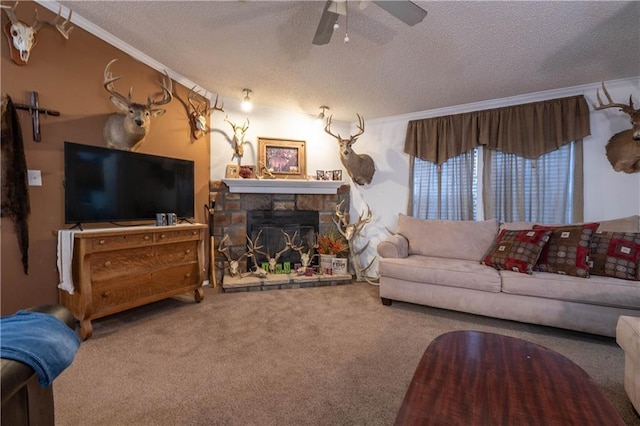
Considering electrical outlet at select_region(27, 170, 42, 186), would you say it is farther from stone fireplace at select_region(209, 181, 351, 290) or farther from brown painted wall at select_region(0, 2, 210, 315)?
stone fireplace at select_region(209, 181, 351, 290)

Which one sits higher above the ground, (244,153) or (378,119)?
(378,119)

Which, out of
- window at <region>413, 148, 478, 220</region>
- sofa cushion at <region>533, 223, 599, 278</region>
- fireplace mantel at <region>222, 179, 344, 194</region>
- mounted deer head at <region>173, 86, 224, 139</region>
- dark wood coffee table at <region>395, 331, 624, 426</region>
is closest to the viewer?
dark wood coffee table at <region>395, 331, 624, 426</region>

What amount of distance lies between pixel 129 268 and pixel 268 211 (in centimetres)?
187

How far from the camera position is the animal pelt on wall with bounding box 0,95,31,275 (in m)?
1.88

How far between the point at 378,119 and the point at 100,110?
3273 mm

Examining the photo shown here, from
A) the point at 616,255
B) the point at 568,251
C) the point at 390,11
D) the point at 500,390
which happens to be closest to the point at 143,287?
the point at 500,390

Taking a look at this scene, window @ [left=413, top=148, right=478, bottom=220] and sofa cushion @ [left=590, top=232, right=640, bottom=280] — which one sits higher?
window @ [left=413, top=148, right=478, bottom=220]

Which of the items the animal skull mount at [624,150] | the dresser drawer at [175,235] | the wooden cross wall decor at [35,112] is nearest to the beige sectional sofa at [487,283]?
the animal skull mount at [624,150]

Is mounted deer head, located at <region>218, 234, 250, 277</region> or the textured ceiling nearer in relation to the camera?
the textured ceiling

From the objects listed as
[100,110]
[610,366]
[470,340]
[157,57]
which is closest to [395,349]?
[470,340]

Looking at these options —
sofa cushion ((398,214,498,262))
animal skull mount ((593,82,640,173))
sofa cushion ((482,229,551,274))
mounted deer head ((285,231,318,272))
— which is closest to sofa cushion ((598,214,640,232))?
sofa cushion ((482,229,551,274))

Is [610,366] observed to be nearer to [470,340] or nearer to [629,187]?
[470,340]

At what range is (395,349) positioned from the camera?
204 centimetres

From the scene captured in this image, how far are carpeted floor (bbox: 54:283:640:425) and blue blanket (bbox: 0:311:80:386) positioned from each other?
83cm
